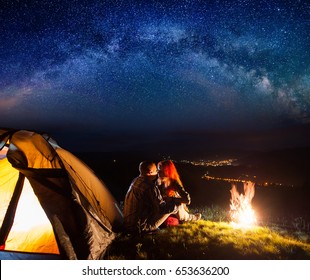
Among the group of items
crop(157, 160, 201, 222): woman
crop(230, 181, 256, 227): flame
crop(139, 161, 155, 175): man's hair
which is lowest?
crop(230, 181, 256, 227): flame

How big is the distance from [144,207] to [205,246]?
4.49 ft

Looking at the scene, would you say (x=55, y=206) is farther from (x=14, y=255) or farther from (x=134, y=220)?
(x=134, y=220)

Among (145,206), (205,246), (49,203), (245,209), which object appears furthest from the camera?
(245,209)

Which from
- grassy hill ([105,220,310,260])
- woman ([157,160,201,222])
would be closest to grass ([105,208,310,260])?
grassy hill ([105,220,310,260])

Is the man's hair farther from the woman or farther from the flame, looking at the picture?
the flame

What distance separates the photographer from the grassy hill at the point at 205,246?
4910 millimetres

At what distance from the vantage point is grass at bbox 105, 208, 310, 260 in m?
4.91

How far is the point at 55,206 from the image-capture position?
446 centimetres

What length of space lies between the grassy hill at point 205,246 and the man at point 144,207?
A: 21 cm

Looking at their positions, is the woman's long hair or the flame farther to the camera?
the flame

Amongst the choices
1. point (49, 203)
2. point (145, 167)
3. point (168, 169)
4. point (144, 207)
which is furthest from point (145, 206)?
point (49, 203)

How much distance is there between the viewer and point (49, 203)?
176 inches

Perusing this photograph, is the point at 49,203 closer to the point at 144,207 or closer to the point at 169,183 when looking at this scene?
the point at 144,207

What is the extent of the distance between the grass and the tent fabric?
47cm
